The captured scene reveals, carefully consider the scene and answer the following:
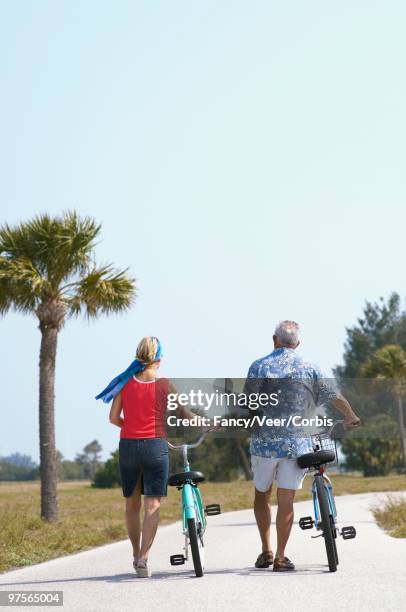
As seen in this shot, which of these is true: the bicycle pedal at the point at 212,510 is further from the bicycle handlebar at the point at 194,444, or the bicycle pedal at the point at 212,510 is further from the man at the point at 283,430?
the bicycle handlebar at the point at 194,444

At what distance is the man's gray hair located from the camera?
9922 millimetres

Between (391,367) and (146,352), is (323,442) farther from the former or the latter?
(391,367)

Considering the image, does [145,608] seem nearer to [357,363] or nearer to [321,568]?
[321,568]

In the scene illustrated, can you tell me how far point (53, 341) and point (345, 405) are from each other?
17902 mm

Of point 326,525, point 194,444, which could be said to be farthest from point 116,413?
point 326,525

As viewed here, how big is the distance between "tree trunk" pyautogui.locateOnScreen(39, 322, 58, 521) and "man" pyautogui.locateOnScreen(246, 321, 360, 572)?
17128 millimetres

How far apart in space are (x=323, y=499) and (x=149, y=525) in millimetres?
1513

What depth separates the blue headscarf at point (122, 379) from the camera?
32.8 feet

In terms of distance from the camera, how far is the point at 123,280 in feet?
90.5

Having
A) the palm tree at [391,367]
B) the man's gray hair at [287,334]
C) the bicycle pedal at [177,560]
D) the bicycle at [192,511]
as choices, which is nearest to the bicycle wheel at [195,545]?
the bicycle at [192,511]

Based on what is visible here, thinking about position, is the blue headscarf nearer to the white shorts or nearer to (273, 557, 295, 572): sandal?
the white shorts

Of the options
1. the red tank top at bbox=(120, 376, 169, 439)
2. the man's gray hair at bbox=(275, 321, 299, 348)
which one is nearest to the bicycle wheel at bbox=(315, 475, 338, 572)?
the man's gray hair at bbox=(275, 321, 299, 348)

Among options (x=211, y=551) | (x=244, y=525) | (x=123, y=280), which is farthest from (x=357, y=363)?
(x=211, y=551)

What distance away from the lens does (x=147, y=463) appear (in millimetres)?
9742
